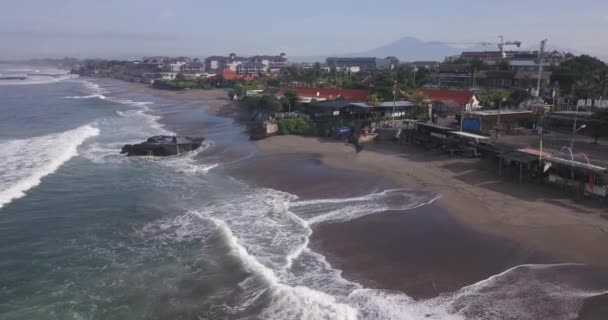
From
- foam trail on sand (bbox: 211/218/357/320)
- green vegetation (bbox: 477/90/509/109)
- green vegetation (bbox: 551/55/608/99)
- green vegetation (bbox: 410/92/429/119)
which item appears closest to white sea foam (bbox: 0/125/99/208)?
foam trail on sand (bbox: 211/218/357/320)

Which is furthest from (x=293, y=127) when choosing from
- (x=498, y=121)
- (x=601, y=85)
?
(x=601, y=85)

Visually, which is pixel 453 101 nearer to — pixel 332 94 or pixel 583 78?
pixel 332 94

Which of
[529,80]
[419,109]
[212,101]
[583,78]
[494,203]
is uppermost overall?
[529,80]

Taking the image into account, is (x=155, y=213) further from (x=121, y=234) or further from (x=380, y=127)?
(x=380, y=127)

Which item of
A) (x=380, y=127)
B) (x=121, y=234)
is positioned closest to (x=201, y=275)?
(x=121, y=234)

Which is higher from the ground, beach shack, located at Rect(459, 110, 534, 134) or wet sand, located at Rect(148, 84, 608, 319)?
beach shack, located at Rect(459, 110, 534, 134)

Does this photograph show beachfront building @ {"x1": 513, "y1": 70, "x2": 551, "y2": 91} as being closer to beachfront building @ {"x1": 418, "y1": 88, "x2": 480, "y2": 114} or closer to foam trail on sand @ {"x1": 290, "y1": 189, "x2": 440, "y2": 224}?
beachfront building @ {"x1": 418, "y1": 88, "x2": 480, "y2": 114}
